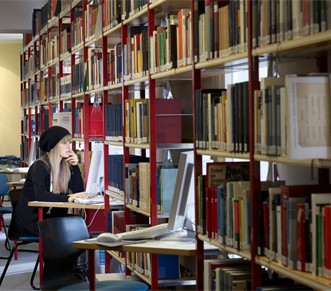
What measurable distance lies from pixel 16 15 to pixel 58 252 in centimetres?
763

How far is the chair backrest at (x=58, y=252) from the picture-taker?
14.2 feet

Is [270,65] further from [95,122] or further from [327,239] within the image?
[95,122]

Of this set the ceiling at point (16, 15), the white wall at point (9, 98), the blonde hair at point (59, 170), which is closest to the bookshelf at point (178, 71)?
the blonde hair at point (59, 170)

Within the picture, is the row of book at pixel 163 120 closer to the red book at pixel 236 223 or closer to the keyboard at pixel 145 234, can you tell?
the keyboard at pixel 145 234

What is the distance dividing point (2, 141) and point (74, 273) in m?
10.7

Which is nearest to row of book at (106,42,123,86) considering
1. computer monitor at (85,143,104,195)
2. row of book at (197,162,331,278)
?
computer monitor at (85,143,104,195)

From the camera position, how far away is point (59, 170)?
6.38 metres

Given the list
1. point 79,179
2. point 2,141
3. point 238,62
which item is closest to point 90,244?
point 238,62

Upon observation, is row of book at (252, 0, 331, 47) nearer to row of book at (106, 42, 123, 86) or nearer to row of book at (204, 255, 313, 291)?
row of book at (204, 255, 313, 291)

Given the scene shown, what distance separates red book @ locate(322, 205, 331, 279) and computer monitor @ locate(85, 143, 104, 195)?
353 cm

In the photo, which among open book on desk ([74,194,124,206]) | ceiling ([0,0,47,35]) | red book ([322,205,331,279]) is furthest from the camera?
ceiling ([0,0,47,35])

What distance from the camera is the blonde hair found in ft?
20.7

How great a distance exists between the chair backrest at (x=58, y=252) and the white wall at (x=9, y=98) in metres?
10.5

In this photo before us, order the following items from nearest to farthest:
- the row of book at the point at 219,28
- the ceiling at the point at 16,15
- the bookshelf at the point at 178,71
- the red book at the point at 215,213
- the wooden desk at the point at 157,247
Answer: the bookshelf at the point at 178,71 < the row of book at the point at 219,28 < the red book at the point at 215,213 < the wooden desk at the point at 157,247 < the ceiling at the point at 16,15
